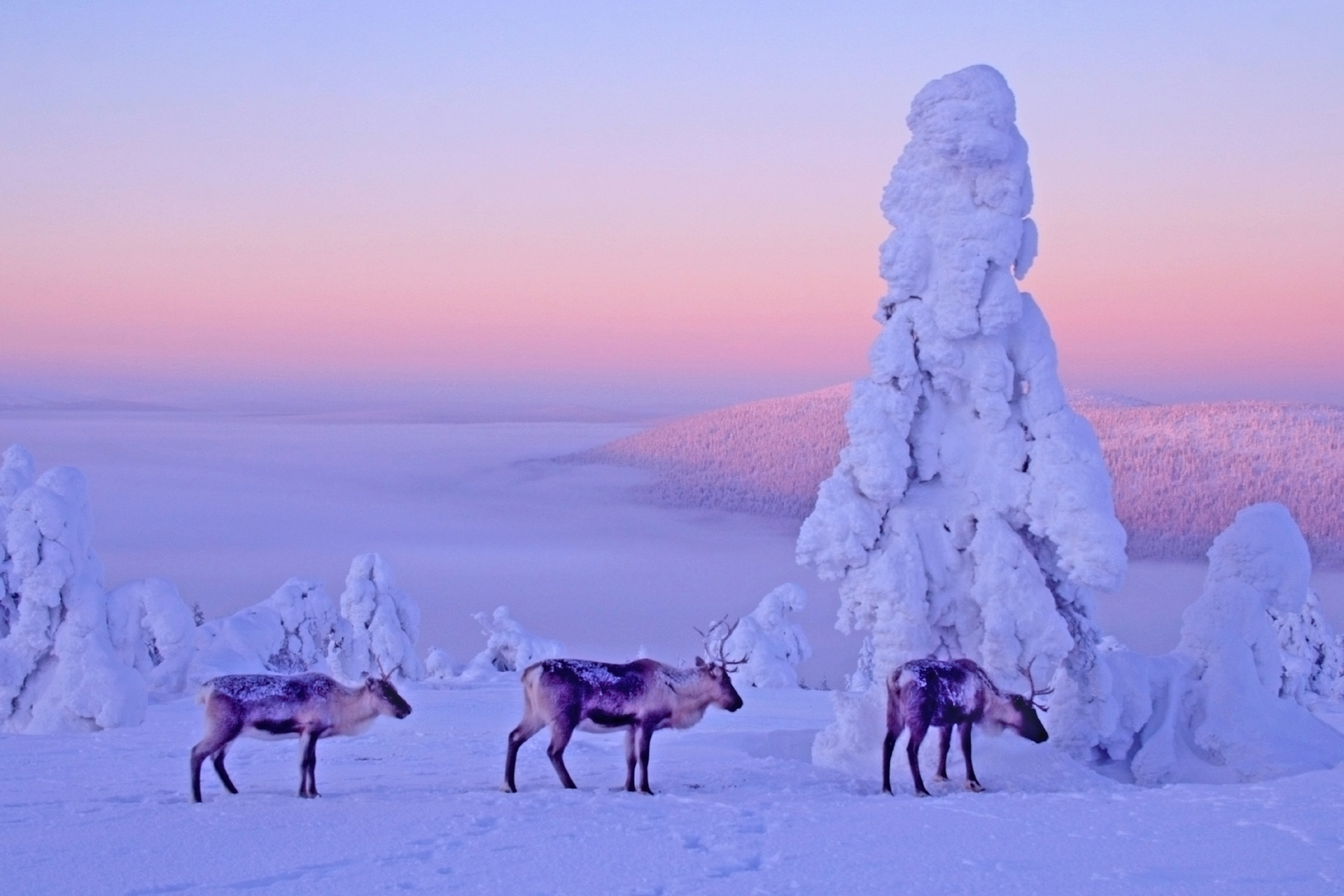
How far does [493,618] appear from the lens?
34.2 metres

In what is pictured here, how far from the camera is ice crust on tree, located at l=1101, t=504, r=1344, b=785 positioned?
1566cm

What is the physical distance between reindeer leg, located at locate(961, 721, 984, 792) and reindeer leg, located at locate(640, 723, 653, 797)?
11.0ft

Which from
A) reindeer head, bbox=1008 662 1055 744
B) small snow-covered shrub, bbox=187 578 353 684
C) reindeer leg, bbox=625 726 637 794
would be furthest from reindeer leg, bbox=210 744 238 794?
small snow-covered shrub, bbox=187 578 353 684

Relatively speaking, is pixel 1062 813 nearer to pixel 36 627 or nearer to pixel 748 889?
pixel 748 889

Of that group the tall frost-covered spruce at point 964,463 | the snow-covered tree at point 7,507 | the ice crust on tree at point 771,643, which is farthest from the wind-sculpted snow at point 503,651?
the tall frost-covered spruce at point 964,463

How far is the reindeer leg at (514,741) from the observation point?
10914 millimetres

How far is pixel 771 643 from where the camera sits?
31719 mm

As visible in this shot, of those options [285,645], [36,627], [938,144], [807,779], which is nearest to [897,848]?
[807,779]

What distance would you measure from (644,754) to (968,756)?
349 cm

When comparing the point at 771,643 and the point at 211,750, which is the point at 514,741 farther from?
the point at 771,643

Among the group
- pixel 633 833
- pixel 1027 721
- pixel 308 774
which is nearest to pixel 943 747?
Answer: pixel 1027 721

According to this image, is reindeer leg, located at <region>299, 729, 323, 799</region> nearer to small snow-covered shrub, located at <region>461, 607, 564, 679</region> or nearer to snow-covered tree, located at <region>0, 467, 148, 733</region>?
snow-covered tree, located at <region>0, 467, 148, 733</region>

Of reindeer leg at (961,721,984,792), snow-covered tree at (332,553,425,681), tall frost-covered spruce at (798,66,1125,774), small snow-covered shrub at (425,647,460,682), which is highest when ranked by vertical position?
tall frost-covered spruce at (798,66,1125,774)

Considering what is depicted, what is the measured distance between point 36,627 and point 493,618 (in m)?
16.1
